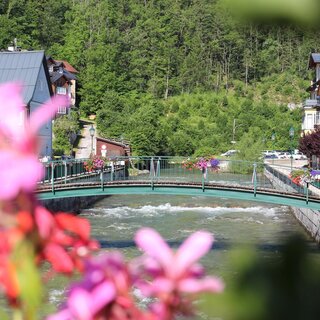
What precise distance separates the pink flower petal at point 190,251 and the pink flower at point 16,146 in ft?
0.45

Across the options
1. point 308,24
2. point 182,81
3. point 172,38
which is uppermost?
point 172,38

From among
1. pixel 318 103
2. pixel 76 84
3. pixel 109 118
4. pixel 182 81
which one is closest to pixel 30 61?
pixel 318 103

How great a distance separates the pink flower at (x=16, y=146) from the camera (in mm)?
504

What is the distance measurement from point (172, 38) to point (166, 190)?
70.9 m

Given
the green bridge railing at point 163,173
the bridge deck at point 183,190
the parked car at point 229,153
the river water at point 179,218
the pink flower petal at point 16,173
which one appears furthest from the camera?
the parked car at point 229,153

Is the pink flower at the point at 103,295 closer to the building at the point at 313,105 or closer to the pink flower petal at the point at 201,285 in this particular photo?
the pink flower petal at the point at 201,285

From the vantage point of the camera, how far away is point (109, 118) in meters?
61.5

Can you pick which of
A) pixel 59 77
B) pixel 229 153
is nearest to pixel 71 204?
pixel 59 77

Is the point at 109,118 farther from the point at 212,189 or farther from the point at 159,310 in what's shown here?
the point at 159,310

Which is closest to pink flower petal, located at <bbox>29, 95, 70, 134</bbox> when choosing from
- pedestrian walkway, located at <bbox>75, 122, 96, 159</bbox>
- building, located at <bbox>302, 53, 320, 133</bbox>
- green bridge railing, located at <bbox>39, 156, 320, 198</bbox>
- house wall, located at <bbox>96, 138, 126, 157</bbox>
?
green bridge railing, located at <bbox>39, 156, 320, 198</bbox>

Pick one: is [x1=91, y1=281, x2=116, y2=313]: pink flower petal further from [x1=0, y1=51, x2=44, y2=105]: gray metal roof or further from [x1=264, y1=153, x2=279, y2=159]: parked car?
[x1=264, y1=153, x2=279, y2=159]: parked car

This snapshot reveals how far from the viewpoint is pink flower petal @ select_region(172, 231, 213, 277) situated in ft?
1.81

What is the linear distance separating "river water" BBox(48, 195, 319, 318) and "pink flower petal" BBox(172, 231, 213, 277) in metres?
16.6

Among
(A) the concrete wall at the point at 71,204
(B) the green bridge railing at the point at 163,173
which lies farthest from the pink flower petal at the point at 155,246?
(A) the concrete wall at the point at 71,204
